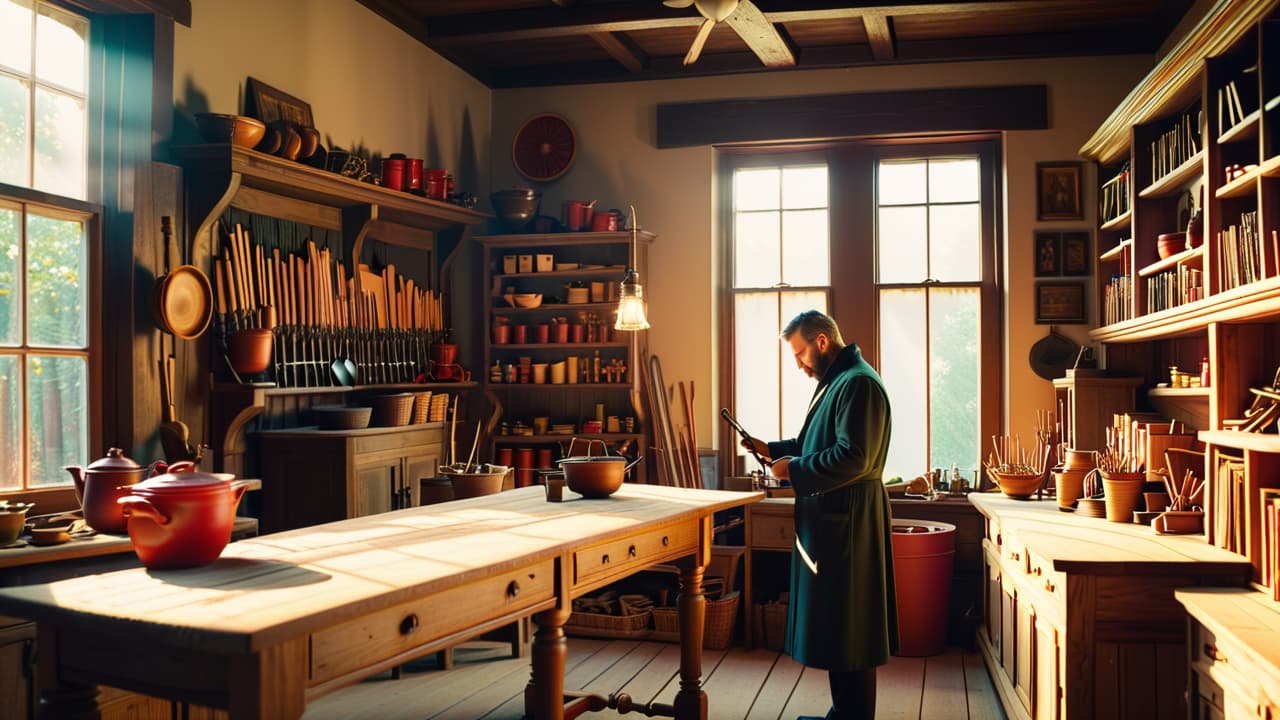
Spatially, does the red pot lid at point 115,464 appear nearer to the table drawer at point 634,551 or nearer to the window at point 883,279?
the table drawer at point 634,551

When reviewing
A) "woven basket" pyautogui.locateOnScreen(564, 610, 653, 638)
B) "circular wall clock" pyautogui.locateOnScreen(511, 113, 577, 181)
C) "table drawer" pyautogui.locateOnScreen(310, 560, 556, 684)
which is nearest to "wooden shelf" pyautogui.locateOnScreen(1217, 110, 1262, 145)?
"table drawer" pyautogui.locateOnScreen(310, 560, 556, 684)

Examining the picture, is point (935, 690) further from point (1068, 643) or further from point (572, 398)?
point (572, 398)

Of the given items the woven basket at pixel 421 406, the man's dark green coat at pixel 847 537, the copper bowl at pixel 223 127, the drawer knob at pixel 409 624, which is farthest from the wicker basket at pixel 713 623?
the drawer knob at pixel 409 624

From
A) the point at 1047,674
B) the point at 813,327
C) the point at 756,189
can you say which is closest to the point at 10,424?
the point at 813,327

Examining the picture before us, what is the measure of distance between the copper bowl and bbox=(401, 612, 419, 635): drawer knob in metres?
2.87

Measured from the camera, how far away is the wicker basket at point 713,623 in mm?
5746

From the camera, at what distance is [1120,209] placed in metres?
5.57

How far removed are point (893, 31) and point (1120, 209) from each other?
5.69 feet

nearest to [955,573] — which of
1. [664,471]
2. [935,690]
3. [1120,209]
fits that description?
[935,690]

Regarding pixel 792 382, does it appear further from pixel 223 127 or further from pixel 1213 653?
pixel 1213 653

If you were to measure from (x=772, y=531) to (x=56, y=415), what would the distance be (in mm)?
3654

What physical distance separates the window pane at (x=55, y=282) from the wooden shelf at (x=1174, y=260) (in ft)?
14.5

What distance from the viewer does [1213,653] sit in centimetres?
290

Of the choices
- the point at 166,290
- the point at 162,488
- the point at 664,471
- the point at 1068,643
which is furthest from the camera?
the point at 664,471
